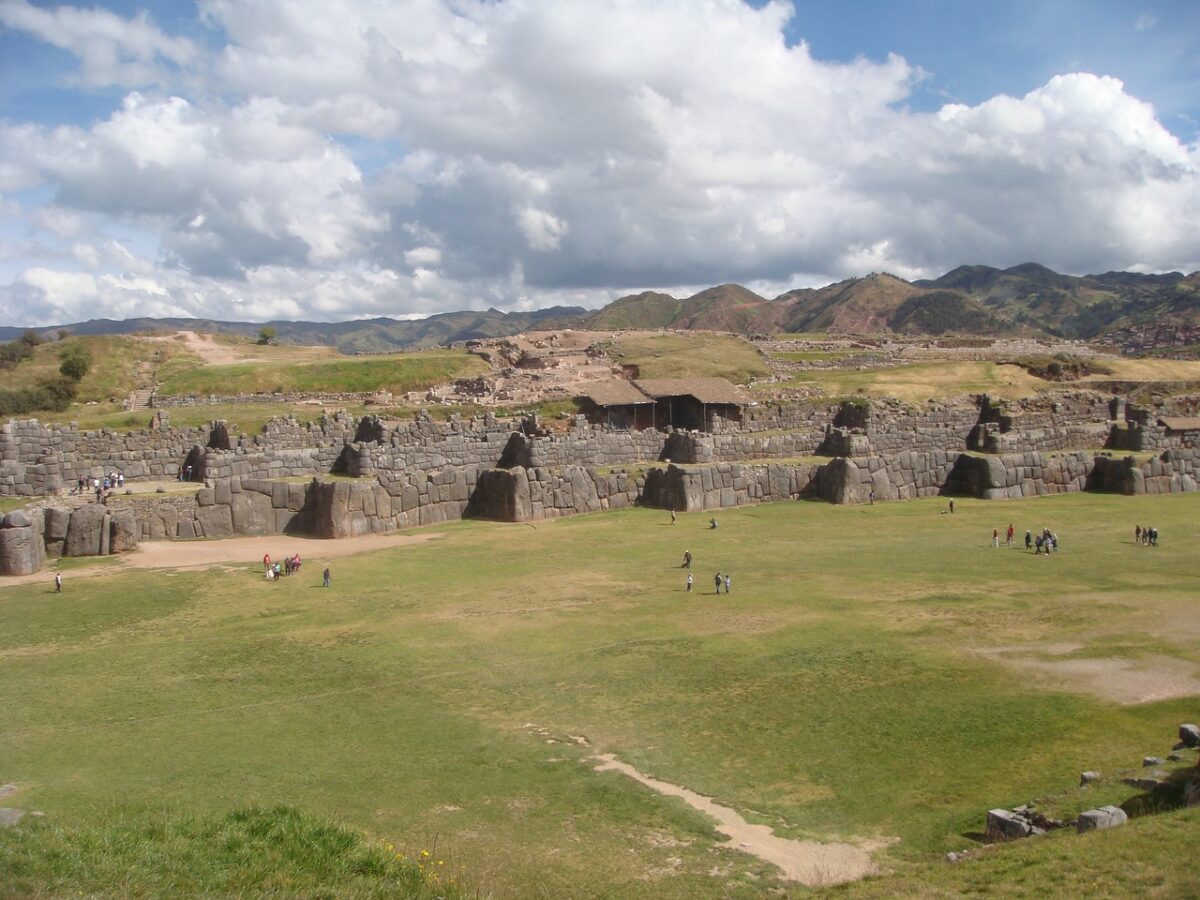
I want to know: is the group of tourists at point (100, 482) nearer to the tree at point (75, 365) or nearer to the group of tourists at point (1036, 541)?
the tree at point (75, 365)

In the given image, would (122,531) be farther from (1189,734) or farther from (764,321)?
(764,321)

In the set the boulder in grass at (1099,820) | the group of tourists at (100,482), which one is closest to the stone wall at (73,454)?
the group of tourists at (100,482)

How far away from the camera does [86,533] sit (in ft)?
85.6

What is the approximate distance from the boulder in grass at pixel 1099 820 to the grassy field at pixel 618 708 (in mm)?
459

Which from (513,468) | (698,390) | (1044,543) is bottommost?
(1044,543)

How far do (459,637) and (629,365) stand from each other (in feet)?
145

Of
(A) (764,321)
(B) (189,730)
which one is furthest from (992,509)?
(A) (764,321)

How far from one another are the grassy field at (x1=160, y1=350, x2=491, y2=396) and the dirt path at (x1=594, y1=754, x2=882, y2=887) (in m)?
52.1

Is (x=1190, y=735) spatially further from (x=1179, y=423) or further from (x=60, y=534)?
(x=1179, y=423)

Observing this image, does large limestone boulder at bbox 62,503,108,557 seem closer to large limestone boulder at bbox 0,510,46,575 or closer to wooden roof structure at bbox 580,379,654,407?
large limestone boulder at bbox 0,510,46,575

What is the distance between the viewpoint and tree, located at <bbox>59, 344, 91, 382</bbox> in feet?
188

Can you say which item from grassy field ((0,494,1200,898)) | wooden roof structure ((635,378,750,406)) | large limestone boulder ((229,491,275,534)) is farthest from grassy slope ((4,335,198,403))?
grassy field ((0,494,1200,898))

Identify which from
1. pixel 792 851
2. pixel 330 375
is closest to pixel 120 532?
pixel 792 851

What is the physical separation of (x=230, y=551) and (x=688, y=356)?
42779 millimetres
